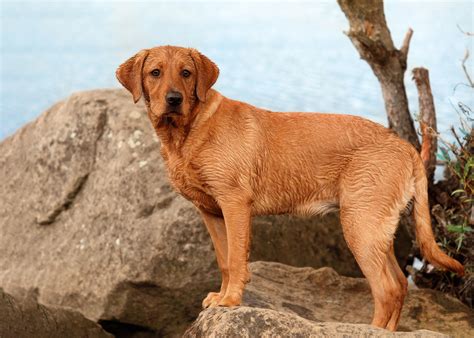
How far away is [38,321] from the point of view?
25.6ft

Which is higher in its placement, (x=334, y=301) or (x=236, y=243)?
(x=236, y=243)

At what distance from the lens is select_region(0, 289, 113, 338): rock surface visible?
7566 millimetres

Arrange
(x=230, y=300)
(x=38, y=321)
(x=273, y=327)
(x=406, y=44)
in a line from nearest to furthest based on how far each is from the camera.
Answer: (x=273, y=327) → (x=230, y=300) → (x=38, y=321) → (x=406, y=44)

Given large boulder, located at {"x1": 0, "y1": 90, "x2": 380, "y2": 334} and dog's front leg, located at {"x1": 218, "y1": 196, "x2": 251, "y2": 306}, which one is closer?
dog's front leg, located at {"x1": 218, "y1": 196, "x2": 251, "y2": 306}

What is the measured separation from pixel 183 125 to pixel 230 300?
1.19 metres

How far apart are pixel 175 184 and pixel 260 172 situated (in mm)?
581

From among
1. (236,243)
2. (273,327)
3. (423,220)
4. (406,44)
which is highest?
(406,44)

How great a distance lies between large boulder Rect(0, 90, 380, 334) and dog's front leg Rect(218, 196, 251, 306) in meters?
2.41

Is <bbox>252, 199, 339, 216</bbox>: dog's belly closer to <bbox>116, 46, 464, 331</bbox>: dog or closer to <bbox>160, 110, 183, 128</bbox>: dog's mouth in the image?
<bbox>116, 46, 464, 331</bbox>: dog

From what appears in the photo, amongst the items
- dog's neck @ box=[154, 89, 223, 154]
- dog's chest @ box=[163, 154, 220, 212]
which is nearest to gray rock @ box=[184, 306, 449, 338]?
dog's chest @ box=[163, 154, 220, 212]

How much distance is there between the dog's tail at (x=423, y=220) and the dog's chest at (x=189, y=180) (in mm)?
1400

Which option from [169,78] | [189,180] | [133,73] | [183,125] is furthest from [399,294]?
[133,73]

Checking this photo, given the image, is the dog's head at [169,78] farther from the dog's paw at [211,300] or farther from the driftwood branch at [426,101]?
the driftwood branch at [426,101]

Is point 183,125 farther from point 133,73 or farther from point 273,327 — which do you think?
point 273,327
